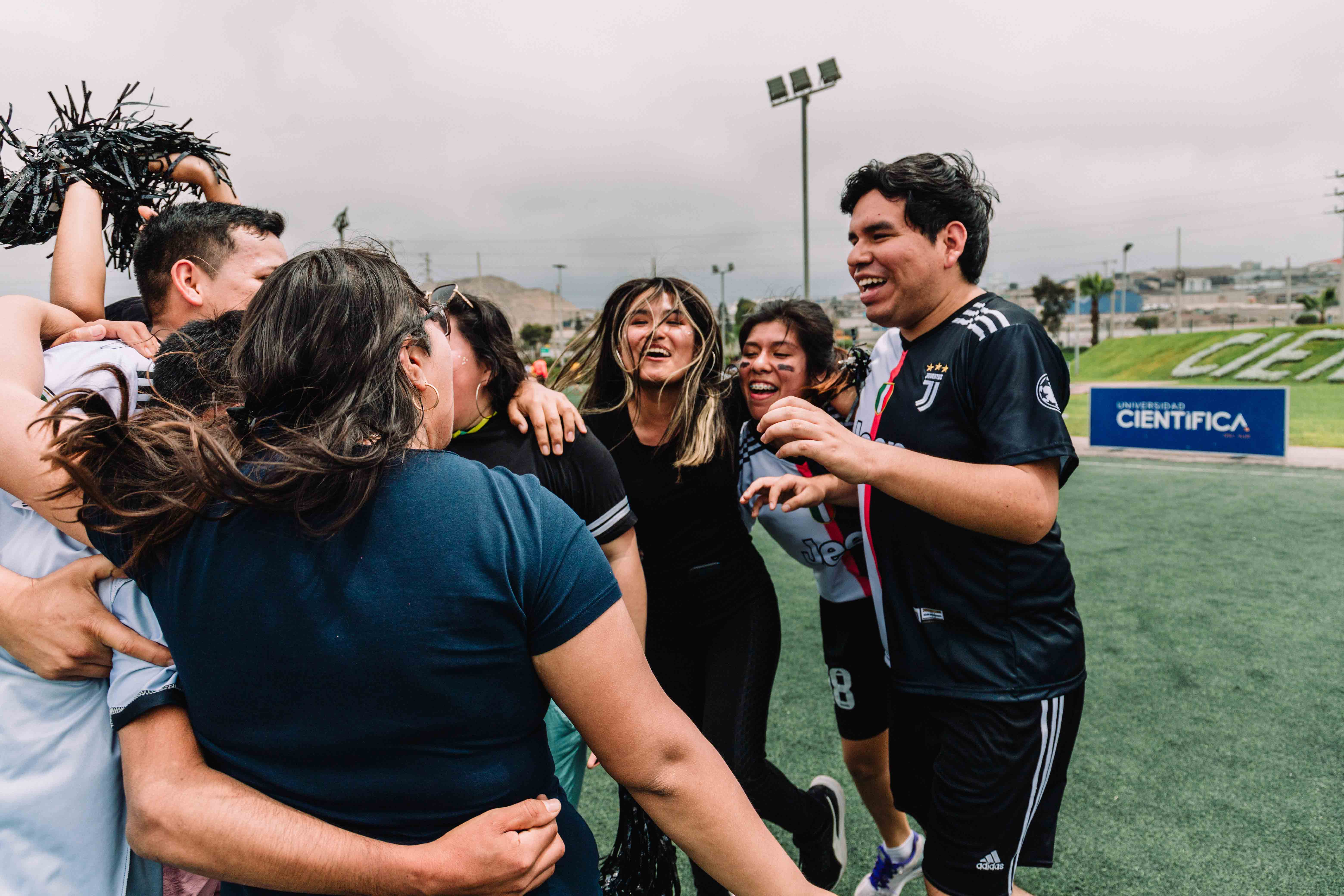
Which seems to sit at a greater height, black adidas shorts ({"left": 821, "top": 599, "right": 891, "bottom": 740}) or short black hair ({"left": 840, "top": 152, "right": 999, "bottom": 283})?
short black hair ({"left": 840, "top": 152, "right": 999, "bottom": 283})

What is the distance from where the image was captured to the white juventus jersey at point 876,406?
6.90 feet

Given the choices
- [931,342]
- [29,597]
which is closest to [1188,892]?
[931,342]

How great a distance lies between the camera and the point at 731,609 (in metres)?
2.60

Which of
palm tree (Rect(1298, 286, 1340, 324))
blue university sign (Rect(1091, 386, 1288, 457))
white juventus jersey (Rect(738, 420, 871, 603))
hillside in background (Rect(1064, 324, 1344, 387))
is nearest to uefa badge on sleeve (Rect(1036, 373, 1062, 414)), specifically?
white juventus jersey (Rect(738, 420, 871, 603))

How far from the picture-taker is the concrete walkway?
391 inches

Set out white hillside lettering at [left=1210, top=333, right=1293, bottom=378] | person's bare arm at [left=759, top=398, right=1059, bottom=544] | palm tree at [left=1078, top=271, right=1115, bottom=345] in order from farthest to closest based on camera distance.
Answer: palm tree at [left=1078, top=271, right=1115, bottom=345]
white hillside lettering at [left=1210, top=333, right=1293, bottom=378]
person's bare arm at [left=759, top=398, right=1059, bottom=544]

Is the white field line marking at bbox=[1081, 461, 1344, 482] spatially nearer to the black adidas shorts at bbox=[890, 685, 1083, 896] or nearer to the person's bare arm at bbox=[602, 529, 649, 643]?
the black adidas shorts at bbox=[890, 685, 1083, 896]

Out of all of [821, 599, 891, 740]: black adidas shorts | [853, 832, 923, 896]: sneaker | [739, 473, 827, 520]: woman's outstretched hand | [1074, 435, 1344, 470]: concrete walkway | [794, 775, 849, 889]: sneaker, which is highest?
[739, 473, 827, 520]: woman's outstretched hand

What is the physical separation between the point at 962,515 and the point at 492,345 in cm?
139

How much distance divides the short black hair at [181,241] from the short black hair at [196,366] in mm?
663

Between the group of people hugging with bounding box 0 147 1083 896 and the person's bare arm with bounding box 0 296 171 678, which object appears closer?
the group of people hugging with bounding box 0 147 1083 896

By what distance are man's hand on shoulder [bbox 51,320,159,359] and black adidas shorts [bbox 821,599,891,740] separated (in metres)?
2.29

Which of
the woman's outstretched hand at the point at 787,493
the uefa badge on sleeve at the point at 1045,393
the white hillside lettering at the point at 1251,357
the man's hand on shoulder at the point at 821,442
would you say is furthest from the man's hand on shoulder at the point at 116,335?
the white hillside lettering at the point at 1251,357

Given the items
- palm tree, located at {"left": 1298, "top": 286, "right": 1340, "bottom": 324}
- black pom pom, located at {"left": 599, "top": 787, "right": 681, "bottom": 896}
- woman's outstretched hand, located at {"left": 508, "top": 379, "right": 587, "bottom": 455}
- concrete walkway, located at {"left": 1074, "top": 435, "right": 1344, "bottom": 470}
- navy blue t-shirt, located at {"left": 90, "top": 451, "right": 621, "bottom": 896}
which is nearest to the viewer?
navy blue t-shirt, located at {"left": 90, "top": 451, "right": 621, "bottom": 896}
